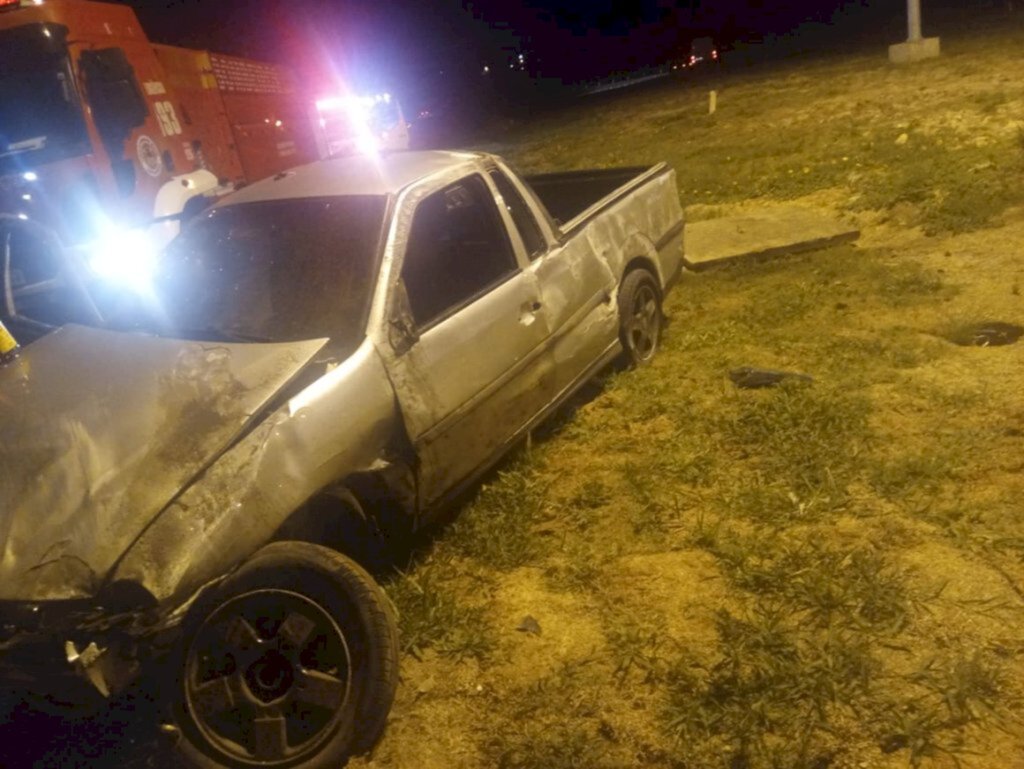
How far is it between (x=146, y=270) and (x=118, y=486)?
1.85 m

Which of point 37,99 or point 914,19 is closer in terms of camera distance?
point 37,99

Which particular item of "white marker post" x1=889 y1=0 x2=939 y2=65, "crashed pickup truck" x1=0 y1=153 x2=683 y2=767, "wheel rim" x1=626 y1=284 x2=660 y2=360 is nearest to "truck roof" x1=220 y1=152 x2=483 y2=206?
"crashed pickup truck" x1=0 y1=153 x2=683 y2=767

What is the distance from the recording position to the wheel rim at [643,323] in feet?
16.6

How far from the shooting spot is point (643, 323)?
5.25m

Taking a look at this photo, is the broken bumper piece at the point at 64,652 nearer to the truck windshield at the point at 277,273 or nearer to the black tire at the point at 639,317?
the truck windshield at the point at 277,273

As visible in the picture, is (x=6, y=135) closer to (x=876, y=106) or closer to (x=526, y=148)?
(x=876, y=106)

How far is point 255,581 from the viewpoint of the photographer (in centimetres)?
254

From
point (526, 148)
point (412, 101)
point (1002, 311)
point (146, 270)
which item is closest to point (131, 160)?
point (146, 270)

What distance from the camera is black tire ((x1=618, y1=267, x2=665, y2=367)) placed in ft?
16.2

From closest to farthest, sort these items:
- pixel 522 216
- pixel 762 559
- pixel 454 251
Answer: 1. pixel 762 559
2. pixel 454 251
3. pixel 522 216

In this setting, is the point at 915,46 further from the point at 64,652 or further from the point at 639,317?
the point at 64,652

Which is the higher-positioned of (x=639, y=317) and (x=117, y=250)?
(x=117, y=250)

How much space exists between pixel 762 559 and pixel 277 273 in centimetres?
235

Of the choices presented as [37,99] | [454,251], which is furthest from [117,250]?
[454,251]
